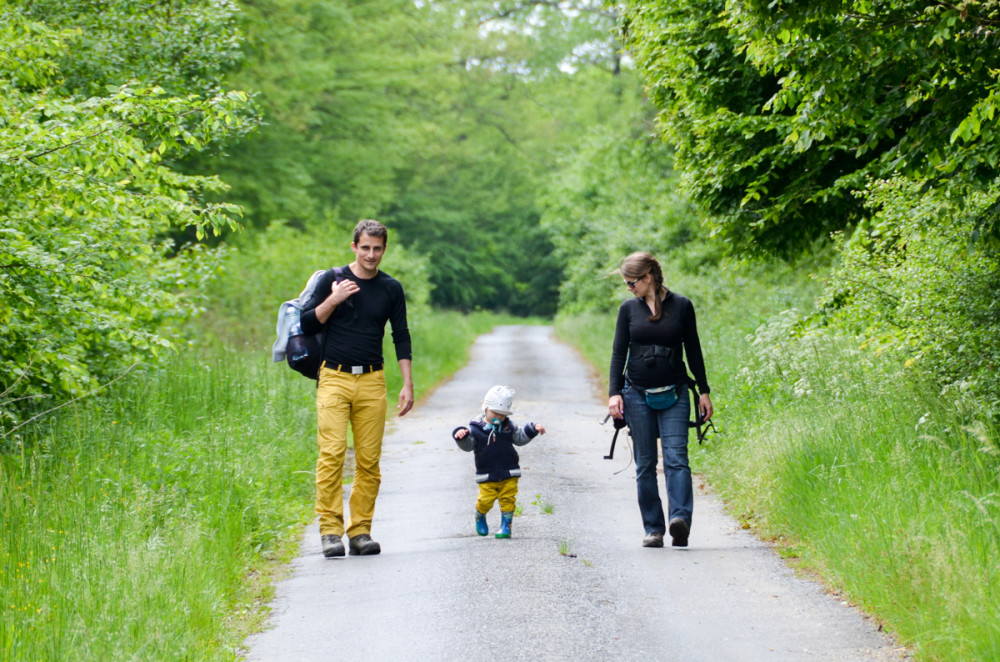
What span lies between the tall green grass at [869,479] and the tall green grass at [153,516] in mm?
3293

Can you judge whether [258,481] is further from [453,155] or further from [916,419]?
[453,155]

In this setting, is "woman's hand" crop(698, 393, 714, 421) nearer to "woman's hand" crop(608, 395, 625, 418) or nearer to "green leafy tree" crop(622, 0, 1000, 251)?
"woman's hand" crop(608, 395, 625, 418)

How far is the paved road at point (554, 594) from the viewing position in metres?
5.39

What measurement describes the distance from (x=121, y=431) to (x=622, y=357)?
443 centimetres

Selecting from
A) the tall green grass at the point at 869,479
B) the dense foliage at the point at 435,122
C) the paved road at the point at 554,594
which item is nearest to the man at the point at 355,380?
the paved road at the point at 554,594

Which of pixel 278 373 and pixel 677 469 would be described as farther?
pixel 278 373

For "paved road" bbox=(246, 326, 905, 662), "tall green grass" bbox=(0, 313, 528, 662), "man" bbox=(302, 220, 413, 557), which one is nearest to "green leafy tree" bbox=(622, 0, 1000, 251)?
"paved road" bbox=(246, 326, 905, 662)

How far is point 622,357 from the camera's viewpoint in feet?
25.1

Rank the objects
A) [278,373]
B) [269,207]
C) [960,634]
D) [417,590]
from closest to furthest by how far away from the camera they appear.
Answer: [960,634] → [417,590] → [278,373] → [269,207]

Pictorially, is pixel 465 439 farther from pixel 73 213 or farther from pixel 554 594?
pixel 73 213

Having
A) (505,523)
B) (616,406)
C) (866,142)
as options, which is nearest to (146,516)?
(505,523)

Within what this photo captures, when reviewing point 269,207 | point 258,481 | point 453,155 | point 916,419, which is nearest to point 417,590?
point 258,481

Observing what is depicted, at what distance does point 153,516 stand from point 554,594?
2.78 m

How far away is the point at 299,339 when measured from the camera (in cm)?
744
